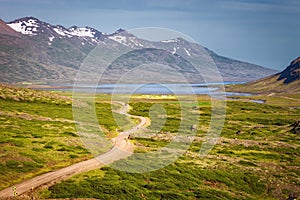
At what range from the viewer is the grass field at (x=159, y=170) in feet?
177

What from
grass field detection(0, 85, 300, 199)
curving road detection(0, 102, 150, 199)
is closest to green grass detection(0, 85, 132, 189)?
grass field detection(0, 85, 300, 199)

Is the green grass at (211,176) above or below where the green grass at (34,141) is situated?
below

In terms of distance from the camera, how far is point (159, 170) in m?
66.9

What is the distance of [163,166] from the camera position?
228 feet

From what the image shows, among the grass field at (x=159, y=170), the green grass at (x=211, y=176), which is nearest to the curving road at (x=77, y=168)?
the grass field at (x=159, y=170)

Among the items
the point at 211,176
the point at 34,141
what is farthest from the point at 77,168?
the point at 211,176

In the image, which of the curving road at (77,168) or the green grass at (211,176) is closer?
the curving road at (77,168)

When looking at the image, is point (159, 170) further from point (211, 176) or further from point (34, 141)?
point (34, 141)

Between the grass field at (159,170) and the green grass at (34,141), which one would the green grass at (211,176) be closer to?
the grass field at (159,170)

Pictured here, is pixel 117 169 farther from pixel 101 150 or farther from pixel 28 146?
pixel 28 146

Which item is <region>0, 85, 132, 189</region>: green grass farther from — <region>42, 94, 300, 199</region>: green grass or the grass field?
<region>42, 94, 300, 199</region>: green grass

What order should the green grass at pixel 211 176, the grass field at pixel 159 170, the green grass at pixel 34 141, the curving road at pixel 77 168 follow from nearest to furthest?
the curving road at pixel 77 168, the green grass at pixel 211 176, the grass field at pixel 159 170, the green grass at pixel 34 141

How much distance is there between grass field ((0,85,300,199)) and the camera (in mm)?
54025

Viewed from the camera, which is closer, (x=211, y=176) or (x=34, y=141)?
(x=211, y=176)
